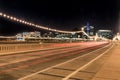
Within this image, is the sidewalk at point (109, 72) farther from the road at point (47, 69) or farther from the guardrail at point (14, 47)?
the guardrail at point (14, 47)

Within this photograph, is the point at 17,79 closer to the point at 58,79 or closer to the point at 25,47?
the point at 58,79

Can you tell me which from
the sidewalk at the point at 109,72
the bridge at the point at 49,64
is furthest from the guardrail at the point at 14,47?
the sidewalk at the point at 109,72

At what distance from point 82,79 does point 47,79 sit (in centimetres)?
149

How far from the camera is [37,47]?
1544 inches

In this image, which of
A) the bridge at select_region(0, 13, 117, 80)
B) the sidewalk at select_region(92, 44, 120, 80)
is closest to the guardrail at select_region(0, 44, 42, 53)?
the bridge at select_region(0, 13, 117, 80)

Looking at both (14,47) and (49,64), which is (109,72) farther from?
(14,47)

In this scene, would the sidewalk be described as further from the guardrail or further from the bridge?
the guardrail

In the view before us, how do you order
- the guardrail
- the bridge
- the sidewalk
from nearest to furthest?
the sidewalk, the bridge, the guardrail

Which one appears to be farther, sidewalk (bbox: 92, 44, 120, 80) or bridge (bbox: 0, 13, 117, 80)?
bridge (bbox: 0, 13, 117, 80)

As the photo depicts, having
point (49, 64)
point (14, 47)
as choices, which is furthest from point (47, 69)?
point (14, 47)

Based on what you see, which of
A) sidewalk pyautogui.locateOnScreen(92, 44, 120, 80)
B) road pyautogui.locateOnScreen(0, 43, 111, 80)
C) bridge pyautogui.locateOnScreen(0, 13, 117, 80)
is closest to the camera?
sidewalk pyautogui.locateOnScreen(92, 44, 120, 80)

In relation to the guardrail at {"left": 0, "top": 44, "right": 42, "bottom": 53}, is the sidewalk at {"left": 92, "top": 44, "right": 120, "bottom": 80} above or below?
below

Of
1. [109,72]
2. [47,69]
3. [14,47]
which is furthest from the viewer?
[14,47]

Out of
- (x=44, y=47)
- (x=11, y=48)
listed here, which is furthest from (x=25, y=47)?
(x=44, y=47)
